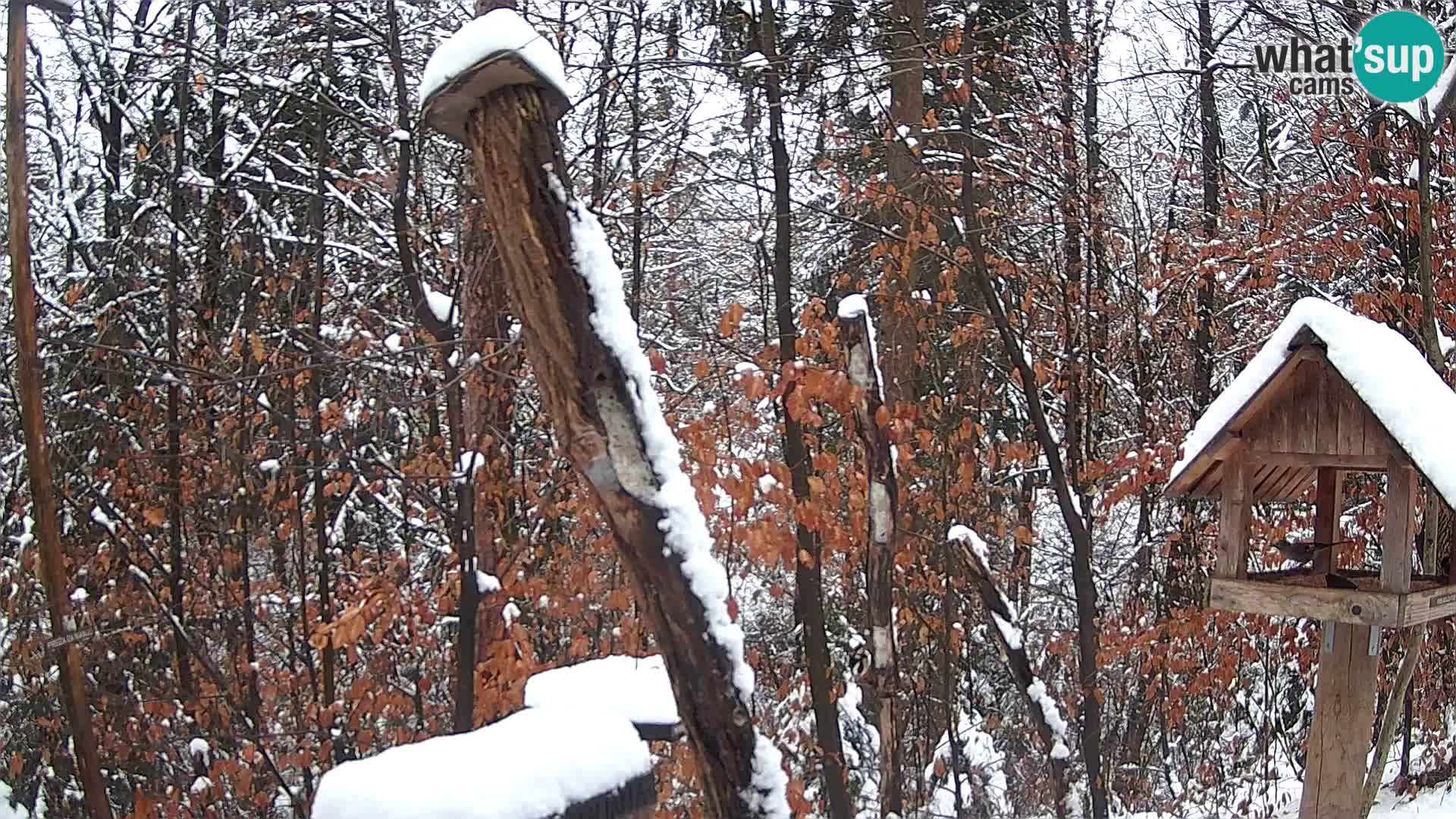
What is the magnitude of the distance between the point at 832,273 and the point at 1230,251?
2824 millimetres

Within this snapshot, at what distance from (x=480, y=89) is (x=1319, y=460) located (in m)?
2.93

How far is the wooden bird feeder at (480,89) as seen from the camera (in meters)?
3.05

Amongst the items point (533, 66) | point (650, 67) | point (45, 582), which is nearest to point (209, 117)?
point (45, 582)

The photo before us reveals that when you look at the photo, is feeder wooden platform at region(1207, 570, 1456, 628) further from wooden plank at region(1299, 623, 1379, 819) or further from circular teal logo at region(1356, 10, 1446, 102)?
circular teal logo at region(1356, 10, 1446, 102)

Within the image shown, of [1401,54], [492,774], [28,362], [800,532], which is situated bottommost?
[492,774]

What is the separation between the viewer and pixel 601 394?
3.22 meters

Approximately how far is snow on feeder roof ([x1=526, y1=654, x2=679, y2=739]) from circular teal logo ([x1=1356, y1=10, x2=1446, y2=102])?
614 cm

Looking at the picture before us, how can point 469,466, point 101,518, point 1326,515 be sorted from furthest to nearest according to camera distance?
point 101,518
point 469,466
point 1326,515

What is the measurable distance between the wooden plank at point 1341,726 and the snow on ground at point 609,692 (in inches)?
98.1

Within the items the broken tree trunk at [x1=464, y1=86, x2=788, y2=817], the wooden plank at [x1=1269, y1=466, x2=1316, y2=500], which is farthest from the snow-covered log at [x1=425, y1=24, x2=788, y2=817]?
the wooden plank at [x1=1269, y1=466, x2=1316, y2=500]

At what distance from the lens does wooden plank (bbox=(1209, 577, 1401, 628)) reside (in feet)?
11.3

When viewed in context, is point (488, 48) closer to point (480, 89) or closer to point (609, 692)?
point (480, 89)

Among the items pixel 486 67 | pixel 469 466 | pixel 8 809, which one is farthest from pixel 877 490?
pixel 8 809

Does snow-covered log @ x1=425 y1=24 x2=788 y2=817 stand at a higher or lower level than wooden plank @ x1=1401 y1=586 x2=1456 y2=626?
higher
